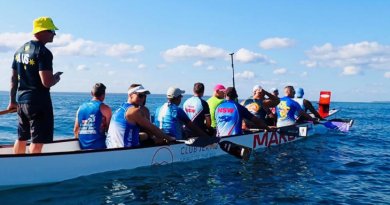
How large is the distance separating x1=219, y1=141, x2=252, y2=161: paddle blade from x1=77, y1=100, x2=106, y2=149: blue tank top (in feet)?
9.60

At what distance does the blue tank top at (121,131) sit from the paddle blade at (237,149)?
2393 mm

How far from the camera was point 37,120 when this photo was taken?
557 cm

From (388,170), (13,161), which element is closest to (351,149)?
(388,170)

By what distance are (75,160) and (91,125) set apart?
0.78m

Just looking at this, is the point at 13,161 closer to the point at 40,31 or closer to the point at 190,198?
the point at 40,31

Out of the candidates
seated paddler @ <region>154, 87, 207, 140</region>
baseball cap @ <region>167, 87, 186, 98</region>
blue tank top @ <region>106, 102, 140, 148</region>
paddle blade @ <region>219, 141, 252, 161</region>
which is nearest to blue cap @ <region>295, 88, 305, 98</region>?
paddle blade @ <region>219, 141, 252, 161</region>

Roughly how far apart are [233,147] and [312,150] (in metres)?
4.30

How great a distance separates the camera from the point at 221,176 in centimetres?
766

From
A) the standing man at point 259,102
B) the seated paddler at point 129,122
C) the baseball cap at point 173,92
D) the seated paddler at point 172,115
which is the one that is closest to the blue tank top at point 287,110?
the standing man at point 259,102

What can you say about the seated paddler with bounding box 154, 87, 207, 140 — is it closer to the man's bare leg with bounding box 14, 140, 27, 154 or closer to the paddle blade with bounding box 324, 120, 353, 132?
the man's bare leg with bounding box 14, 140, 27, 154

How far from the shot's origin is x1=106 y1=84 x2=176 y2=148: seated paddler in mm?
6547

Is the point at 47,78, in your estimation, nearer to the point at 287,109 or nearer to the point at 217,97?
the point at 217,97

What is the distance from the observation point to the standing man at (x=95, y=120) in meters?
6.69

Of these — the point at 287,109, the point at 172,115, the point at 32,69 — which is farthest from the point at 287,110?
the point at 32,69
